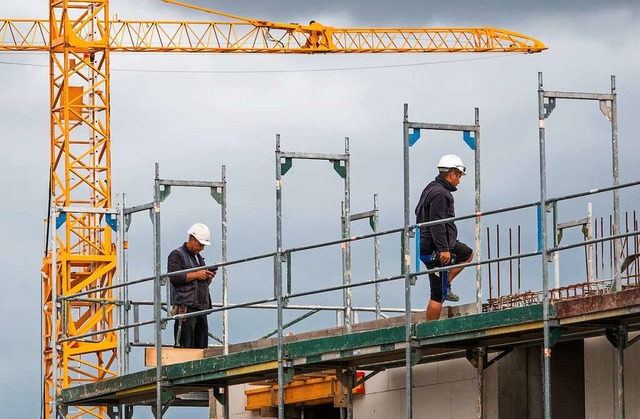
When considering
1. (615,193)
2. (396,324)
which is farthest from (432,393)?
(615,193)

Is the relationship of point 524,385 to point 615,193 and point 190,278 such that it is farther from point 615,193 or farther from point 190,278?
point 190,278

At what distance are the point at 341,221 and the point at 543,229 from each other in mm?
8957

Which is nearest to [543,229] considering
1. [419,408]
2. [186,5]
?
[419,408]

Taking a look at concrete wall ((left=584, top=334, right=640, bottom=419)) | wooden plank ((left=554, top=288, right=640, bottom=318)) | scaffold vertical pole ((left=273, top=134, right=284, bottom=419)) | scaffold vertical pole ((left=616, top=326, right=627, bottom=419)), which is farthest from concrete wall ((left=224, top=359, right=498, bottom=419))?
wooden plank ((left=554, top=288, right=640, bottom=318))

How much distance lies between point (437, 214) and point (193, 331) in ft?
23.1

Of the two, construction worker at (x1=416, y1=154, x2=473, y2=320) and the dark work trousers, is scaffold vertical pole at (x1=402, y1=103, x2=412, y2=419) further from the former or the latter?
the dark work trousers

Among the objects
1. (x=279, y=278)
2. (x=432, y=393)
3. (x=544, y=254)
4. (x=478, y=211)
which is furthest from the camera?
(x=279, y=278)

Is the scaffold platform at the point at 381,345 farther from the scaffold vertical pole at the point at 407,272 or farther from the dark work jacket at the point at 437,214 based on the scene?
the dark work jacket at the point at 437,214

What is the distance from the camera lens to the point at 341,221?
29.3 meters

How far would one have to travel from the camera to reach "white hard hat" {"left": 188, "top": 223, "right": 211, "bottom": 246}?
2748 cm

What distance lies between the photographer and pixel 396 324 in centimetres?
2450

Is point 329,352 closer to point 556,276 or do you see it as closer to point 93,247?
point 556,276

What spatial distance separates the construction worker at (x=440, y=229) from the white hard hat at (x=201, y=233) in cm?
551

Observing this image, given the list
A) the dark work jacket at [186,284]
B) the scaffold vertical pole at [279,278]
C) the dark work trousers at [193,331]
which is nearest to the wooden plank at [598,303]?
the scaffold vertical pole at [279,278]
